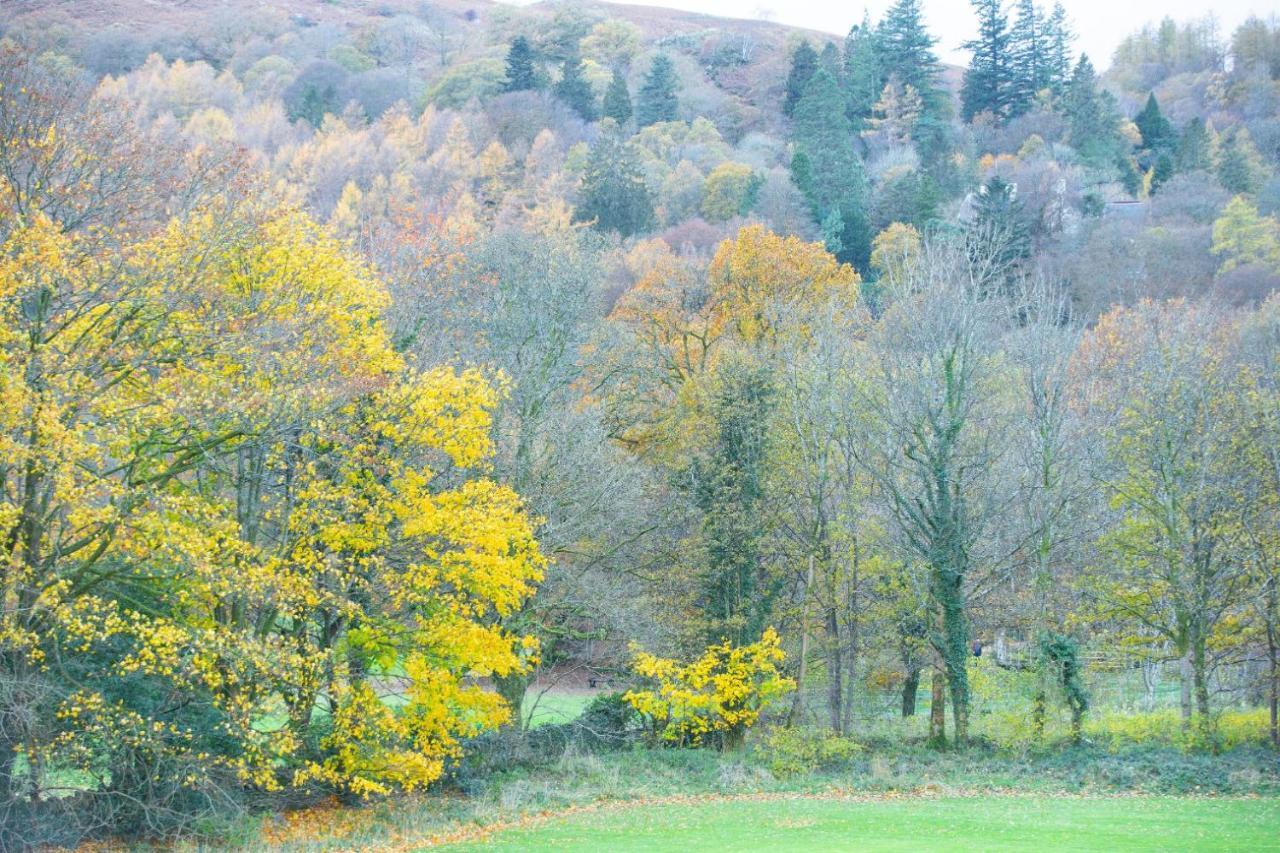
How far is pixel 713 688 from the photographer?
32.4 meters

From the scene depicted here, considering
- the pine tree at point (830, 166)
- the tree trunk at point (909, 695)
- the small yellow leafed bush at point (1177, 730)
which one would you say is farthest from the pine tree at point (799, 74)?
the small yellow leafed bush at point (1177, 730)

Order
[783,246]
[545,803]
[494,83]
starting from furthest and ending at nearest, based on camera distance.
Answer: [494,83], [783,246], [545,803]

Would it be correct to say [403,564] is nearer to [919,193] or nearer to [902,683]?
[902,683]

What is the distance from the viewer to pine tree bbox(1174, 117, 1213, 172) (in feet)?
358

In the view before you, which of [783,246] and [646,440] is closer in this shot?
[646,440]

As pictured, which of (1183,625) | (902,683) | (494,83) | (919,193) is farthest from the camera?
(494,83)

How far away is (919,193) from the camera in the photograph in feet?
296

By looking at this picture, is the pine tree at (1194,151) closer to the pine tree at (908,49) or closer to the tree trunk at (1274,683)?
the pine tree at (908,49)

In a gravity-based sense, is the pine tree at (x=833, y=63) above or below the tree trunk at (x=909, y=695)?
above

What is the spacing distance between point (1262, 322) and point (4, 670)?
50.6 meters

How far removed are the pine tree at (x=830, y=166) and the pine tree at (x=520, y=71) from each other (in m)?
30.9

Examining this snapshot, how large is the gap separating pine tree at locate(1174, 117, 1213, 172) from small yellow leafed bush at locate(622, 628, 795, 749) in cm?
9305

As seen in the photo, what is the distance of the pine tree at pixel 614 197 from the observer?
83.7m

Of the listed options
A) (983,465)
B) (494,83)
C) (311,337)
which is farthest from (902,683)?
(494,83)
